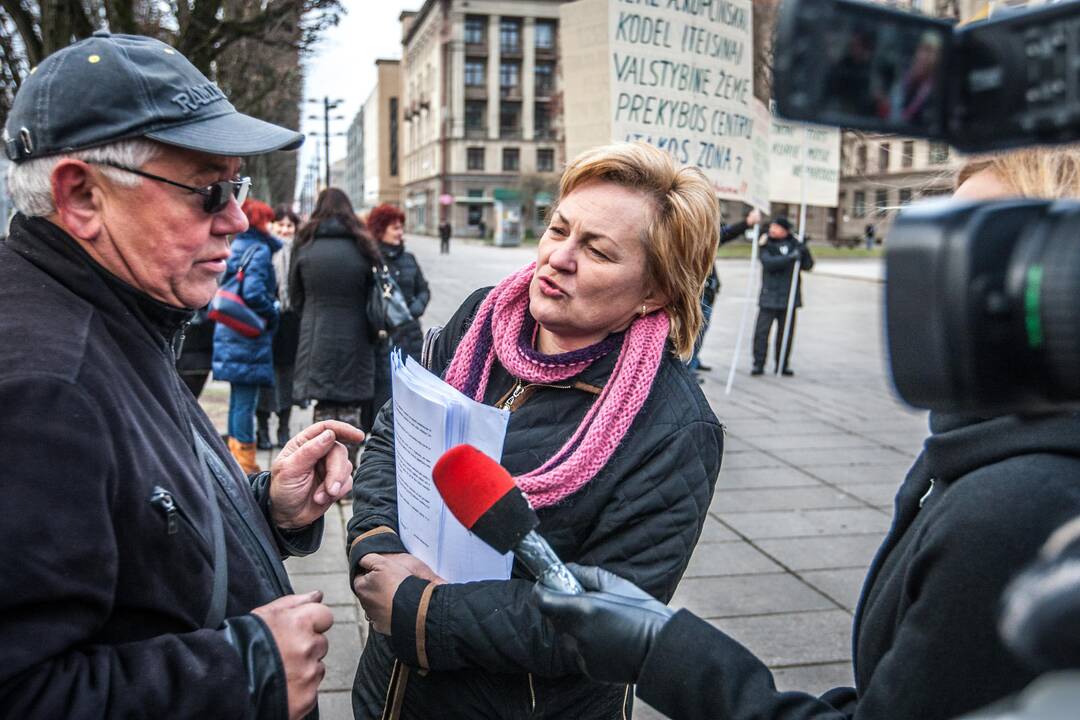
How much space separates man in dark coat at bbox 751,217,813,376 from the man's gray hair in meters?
9.68

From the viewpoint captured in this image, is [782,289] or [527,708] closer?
[527,708]

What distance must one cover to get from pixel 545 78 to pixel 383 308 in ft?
230

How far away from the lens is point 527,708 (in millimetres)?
1937

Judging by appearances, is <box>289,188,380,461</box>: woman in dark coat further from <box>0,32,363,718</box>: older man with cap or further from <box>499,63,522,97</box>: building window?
<box>499,63,522,97</box>: building window

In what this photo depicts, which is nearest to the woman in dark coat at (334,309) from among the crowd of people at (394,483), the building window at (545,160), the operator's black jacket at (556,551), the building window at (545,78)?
the crowd of people at (394,483)

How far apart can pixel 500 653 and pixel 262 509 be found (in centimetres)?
62

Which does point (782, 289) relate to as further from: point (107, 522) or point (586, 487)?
point (107, 522)

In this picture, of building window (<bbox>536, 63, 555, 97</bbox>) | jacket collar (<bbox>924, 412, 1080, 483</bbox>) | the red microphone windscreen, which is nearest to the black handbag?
the red microphone windscreen

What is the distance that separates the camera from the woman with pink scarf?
1.85 m

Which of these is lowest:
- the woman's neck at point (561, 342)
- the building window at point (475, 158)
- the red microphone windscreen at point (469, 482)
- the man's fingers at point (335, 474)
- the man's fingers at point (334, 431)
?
the man's fingers at point (335, 474)

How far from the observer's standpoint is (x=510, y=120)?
240 ft

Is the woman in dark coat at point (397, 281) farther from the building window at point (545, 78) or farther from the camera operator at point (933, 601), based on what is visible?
the building window at point (545, 78)

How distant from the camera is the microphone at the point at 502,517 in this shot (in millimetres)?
1274

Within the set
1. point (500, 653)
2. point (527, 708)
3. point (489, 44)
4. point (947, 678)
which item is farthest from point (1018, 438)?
point (489, 44)
